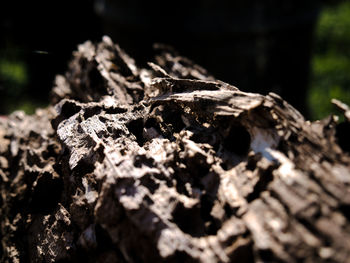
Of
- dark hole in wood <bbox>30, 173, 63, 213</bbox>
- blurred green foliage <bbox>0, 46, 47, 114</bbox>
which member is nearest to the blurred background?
blurred green foliage <bbox>0, 46, 47, 114</bbox>

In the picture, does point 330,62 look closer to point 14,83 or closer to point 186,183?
point 14,83

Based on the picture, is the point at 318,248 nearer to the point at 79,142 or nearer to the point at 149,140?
the point at 149,140

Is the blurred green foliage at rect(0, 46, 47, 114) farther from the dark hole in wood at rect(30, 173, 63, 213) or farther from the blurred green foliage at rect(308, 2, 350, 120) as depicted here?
the blurred green foliage at rect(308, 2, 350, 120)

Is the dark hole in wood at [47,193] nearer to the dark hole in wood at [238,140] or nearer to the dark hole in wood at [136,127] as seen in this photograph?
the dark hole in wood at [136,127]

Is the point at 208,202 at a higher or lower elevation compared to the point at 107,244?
higher

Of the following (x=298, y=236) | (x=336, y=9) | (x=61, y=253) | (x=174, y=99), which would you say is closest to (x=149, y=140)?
(x=174, y=99)

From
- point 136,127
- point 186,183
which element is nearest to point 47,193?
point 136,127

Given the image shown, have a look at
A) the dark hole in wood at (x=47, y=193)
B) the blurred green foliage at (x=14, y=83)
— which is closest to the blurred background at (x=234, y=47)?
the blurred green foliage at (x=14, y=83)
